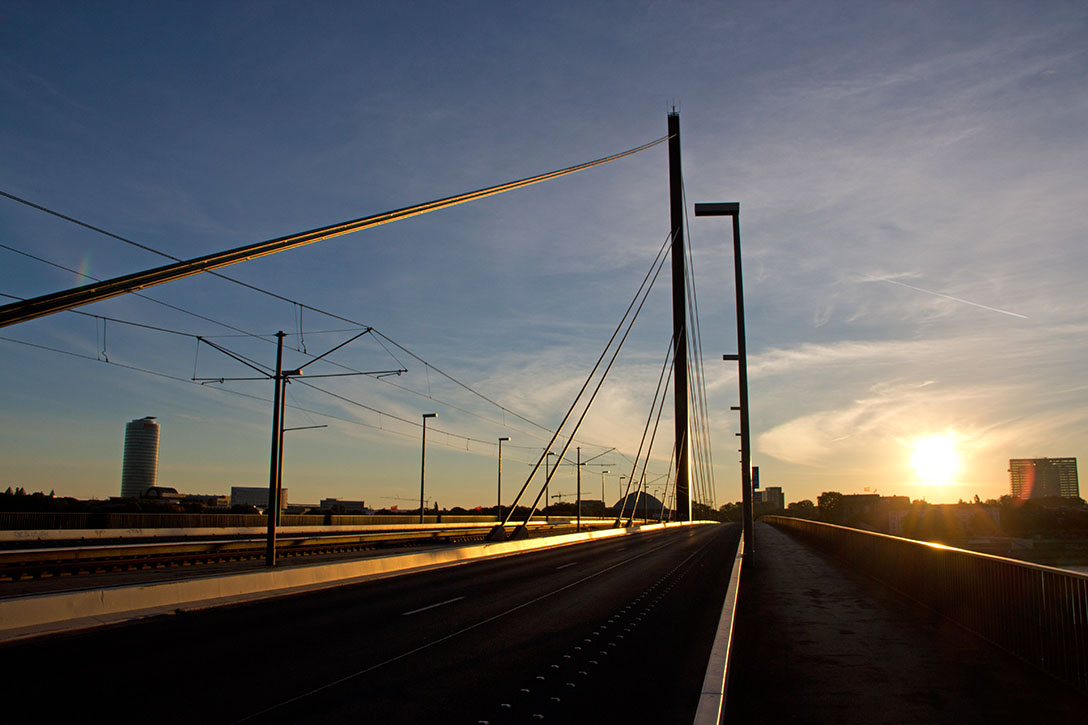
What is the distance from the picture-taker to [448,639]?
11.6 meters

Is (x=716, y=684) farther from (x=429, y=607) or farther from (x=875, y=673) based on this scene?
(x=429, y=607)

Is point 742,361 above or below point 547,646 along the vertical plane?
above

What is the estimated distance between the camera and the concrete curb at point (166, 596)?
11844 mm

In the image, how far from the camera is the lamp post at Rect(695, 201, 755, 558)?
74.7 feet

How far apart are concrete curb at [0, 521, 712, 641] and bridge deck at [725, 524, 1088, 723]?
34.2 ft

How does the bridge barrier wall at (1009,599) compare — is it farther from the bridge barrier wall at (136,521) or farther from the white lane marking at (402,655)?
the bridge barrier wall at (136,521)

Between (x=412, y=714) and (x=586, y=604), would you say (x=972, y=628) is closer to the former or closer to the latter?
(x=586, y=604)

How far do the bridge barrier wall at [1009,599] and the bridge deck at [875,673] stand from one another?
0.21m

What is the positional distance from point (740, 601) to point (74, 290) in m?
13.1

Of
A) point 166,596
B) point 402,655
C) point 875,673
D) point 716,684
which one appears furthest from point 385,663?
point 166,596

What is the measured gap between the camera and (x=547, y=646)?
1108 centimetres

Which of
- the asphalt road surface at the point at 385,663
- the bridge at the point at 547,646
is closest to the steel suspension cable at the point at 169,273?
the bridge at the point at 547,646

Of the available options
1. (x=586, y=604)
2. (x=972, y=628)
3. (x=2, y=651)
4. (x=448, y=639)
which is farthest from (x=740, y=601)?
(x=2, y=651)

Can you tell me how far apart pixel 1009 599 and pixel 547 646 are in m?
6.29
